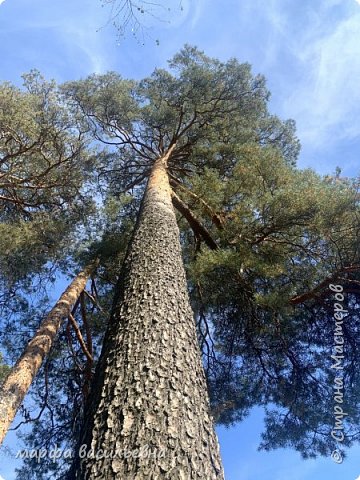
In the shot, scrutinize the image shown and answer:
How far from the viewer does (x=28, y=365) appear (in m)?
4.64

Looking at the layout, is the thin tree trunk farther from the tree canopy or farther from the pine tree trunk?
the pine tree trunk

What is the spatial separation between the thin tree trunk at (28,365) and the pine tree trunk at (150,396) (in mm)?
1929

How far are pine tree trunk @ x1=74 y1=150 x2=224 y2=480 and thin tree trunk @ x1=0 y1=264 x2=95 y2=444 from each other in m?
A: 1.93

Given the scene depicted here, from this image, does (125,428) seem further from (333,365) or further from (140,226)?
(333,365)

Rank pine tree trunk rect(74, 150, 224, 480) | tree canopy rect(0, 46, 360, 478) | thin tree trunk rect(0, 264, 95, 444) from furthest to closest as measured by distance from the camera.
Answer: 1. tree canopy rect(0, 46, 360, 478)
2. thin tree trunk rect(0, 264, 95, 444)
3. pine tree trunk rect(74, 150, 224, 480)

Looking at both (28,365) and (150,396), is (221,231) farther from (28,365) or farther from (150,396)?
(150,396)

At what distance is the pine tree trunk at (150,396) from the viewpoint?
5.82 ft

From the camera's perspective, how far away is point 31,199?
800 cm

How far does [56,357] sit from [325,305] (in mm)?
4804

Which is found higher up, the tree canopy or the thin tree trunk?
the tree canopy

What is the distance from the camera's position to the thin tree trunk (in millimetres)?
4105

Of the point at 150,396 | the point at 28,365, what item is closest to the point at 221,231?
the point at 28,365

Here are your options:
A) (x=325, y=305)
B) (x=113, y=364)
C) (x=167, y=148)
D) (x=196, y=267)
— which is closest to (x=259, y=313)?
(x=325, y=305)

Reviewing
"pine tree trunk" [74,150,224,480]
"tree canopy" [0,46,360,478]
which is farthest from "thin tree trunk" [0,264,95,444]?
"pine tree trunk" [74,150,224,480]
